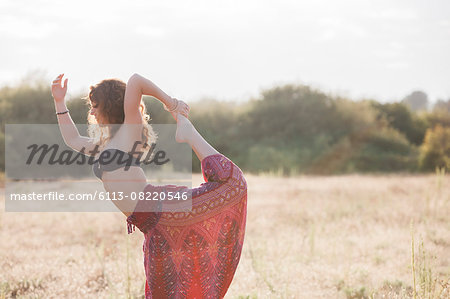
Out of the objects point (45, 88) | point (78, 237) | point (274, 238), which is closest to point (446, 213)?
point (274, 238)

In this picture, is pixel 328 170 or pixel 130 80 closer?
pixel 130 80

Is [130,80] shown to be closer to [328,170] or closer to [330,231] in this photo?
[330,231]

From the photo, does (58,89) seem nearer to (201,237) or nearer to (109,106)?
(109,106)

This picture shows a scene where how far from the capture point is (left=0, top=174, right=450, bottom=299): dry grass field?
151 inches

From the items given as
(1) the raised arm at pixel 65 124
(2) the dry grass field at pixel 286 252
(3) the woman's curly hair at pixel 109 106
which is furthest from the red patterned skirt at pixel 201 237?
(2) the dry grass field at pixel 286 252

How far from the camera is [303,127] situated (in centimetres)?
2206

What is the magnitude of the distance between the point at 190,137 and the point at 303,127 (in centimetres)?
2030

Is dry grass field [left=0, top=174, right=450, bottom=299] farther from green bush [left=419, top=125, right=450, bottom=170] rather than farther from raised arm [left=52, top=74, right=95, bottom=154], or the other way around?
green bush [left=419, top=125, right=450, bottom=170]

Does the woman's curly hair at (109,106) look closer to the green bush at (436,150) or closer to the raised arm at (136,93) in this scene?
the raised arm at (136,93)

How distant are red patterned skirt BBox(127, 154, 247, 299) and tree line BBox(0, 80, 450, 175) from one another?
50.5ft

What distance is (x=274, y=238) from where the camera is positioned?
6.08 m

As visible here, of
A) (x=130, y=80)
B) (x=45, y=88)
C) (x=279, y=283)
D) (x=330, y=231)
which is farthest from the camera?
(x=45, y=88)

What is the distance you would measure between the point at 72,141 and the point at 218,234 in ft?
3.82

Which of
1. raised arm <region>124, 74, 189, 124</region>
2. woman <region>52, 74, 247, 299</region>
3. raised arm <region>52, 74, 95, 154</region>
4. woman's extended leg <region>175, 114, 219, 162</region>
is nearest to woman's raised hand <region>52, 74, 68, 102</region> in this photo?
raised arm <region>52, 74, 95, 154</region>
